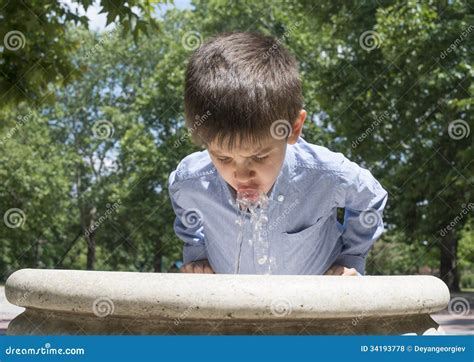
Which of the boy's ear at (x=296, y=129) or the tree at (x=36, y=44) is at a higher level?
the tree at (x=36, y=44)

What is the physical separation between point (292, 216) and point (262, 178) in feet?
1.55

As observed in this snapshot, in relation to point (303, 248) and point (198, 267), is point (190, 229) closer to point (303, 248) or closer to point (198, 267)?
point (198, 267)

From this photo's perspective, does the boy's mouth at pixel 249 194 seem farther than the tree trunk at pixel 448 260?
No

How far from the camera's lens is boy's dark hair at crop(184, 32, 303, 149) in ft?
8.72

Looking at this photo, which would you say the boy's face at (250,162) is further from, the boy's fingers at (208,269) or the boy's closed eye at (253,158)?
the boy's fingers at (208,269)

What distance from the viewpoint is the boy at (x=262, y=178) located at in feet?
→ 8.87

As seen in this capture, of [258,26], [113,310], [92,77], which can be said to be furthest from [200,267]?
[92,77]

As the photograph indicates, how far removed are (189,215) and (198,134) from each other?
603 mm

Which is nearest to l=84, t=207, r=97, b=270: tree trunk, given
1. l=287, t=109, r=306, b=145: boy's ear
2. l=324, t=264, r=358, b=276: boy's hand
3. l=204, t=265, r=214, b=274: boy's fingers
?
l=204, t=265, r=214, b=274: boy's fingers

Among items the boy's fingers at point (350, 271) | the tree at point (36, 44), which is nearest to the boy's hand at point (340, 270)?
the boy's fingers at point (350, 271)

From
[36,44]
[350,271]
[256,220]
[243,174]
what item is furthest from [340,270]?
[36,44]

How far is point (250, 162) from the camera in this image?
8.86ft

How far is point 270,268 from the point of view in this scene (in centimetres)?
326

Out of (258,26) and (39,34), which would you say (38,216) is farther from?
(39,34)
